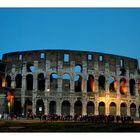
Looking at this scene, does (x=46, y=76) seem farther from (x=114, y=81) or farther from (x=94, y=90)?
(x=114, y=81)

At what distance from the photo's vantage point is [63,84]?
4700cm

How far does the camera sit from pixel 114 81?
48844 millimetres

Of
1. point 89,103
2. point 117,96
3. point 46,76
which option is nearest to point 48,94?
point 46,76

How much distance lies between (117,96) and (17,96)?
13.7 metres

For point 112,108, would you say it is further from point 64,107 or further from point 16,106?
point 16,106

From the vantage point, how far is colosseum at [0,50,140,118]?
148 ft

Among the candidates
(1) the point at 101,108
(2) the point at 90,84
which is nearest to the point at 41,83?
(2) the point at 90,84

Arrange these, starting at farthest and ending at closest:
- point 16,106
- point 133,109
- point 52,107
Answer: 1. point 133,109
2. point 16,106
3. point 52,107

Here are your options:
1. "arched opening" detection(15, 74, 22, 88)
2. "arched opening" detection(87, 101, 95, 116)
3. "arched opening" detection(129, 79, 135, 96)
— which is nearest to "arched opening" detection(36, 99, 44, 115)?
"arched opening" detection(15, 74, 22, 88)

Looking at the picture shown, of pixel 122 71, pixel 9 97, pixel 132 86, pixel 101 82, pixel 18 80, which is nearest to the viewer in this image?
pixel 9 97

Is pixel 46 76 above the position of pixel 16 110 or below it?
above

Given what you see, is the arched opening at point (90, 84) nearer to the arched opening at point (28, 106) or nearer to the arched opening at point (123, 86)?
the arched opening at point (123, 86)

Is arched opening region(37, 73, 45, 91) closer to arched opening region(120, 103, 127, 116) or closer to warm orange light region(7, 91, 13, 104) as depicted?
warm orange light region(7, 91, 13, 104)

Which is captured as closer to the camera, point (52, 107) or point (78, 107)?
point (52, 107)
